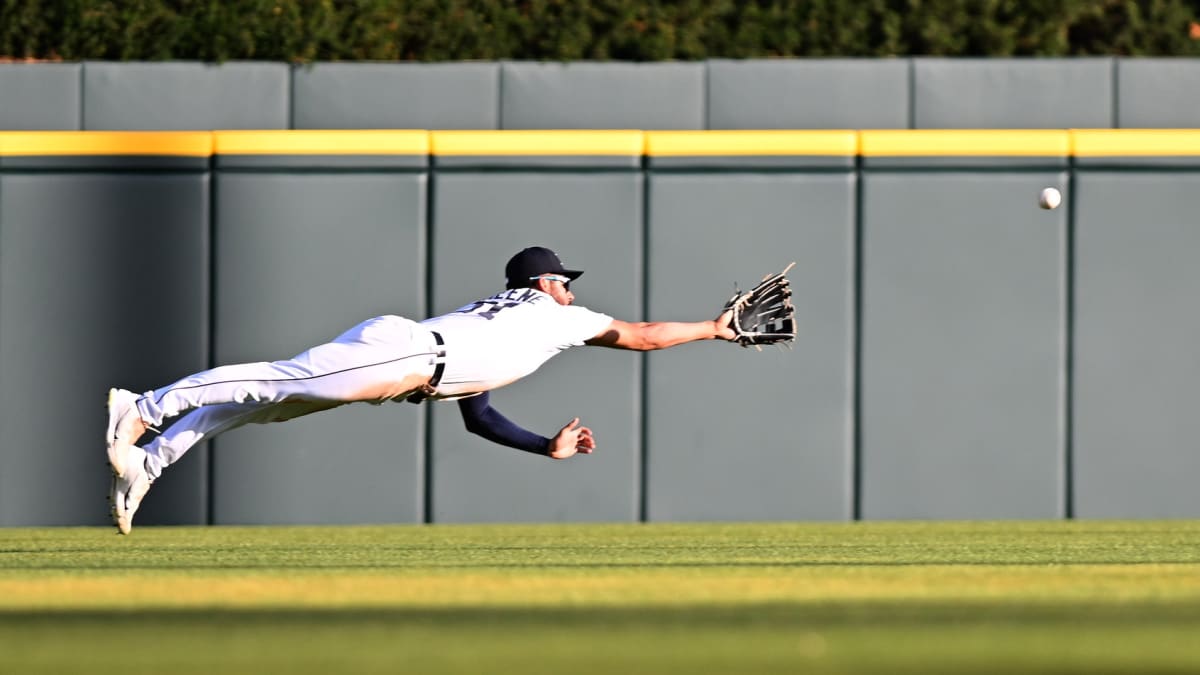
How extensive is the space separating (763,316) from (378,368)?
5.14 ft

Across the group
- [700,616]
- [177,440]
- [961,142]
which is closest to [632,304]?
[961,142]

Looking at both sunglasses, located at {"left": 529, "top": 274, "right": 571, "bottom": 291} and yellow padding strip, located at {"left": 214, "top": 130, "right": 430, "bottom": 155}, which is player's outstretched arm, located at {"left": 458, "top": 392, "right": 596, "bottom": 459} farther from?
yellow padding strip, located at {"left": 214, "top": 130, "right": 430, "bottom": 155}

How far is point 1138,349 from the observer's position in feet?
37.0

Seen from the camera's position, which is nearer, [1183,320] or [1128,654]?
[1128,654]

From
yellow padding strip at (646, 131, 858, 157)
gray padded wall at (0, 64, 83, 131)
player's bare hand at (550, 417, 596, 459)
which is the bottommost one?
player's bare hand at (550, 417, 596, 459)

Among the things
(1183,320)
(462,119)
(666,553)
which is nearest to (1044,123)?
(1183,320)

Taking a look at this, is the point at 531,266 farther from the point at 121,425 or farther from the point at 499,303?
the point at 121,425

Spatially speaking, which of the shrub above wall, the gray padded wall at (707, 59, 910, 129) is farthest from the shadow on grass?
the shrub above wall

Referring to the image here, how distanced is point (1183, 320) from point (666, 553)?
14.0 ft

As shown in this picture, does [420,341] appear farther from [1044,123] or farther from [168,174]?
[1044,123]

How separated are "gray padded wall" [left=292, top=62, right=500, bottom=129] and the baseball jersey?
12.2ft

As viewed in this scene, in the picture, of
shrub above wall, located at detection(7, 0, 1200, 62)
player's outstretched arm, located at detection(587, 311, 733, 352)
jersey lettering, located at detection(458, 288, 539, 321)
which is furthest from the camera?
shrub above wall, located at detection(7, 0, 1200, 62)

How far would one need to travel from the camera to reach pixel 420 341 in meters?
7.55

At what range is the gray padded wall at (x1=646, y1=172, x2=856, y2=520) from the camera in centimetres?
1115
